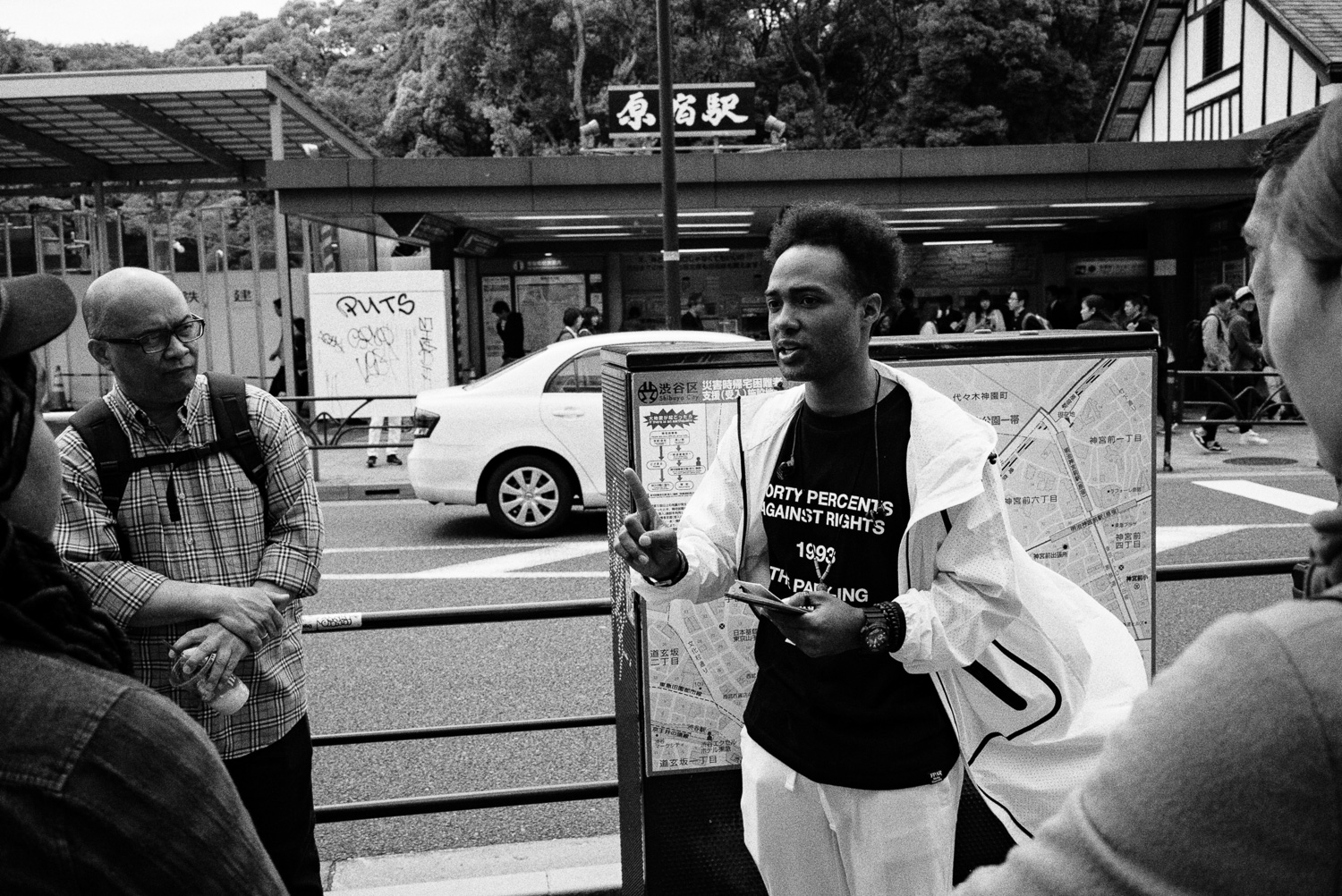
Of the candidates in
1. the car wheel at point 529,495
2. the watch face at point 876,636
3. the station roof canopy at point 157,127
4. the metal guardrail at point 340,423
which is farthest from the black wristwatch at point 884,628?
the station roof canopy at point 157,127

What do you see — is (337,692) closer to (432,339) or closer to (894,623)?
(894,623)

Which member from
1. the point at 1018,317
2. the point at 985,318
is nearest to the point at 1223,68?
the point at 985,318

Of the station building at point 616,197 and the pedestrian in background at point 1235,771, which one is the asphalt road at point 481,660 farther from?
the station building at point 616,197

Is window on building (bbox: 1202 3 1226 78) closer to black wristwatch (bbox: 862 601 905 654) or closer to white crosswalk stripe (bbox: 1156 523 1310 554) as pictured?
white crosswalk stripe (bbox: 1156 523 1310 554)

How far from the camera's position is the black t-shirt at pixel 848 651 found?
7.81 feet

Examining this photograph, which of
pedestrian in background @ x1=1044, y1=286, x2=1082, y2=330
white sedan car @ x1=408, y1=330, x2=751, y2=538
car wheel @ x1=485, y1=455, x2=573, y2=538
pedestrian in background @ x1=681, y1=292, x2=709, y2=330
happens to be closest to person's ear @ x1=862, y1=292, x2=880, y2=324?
white sedan car @ x1=408, y1=330, x2=751, y2=538

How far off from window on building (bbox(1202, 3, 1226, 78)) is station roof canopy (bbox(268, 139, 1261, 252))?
19.0ft

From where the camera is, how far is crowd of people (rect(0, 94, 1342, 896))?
0.86m

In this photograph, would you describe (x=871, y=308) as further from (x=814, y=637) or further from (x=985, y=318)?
(x=985, y=318)

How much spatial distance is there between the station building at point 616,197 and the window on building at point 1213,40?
0.17 ft

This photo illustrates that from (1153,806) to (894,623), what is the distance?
1410mm

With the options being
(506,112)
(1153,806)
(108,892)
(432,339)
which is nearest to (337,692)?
(108,892)

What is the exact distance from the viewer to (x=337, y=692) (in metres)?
6.39

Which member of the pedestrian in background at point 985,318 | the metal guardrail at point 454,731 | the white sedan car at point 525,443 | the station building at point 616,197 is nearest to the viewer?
the metal guardrail at point 454,731
